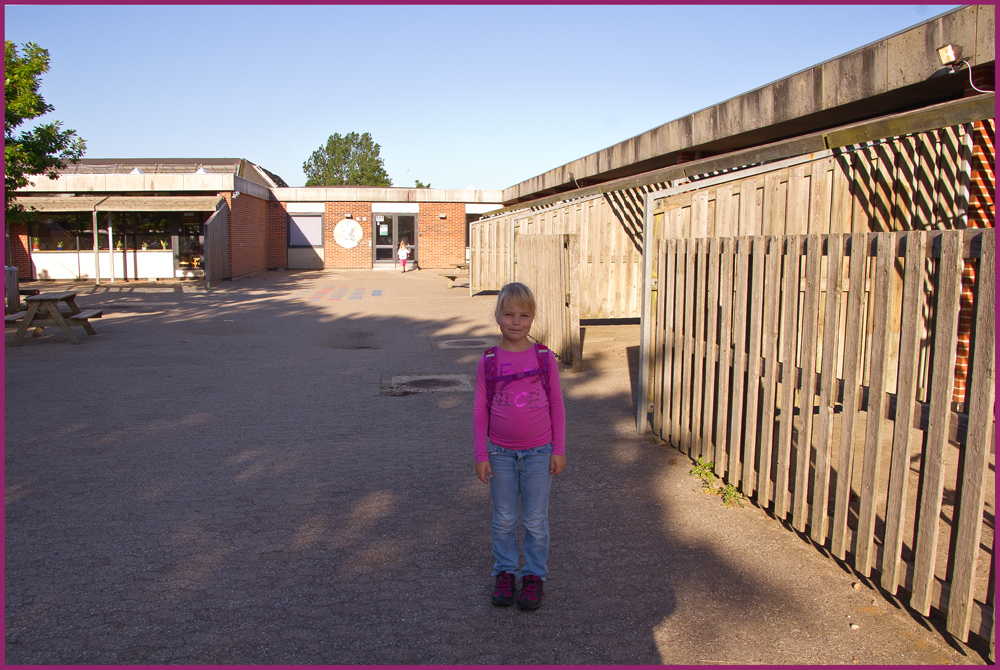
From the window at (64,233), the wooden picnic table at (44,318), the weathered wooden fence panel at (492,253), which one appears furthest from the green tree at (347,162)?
the wooden picnic table at (44,318)

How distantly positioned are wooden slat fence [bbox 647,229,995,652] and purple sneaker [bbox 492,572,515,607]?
59.9 inches

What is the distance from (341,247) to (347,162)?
59576mm

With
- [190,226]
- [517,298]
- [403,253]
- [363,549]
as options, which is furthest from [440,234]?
[517,298]

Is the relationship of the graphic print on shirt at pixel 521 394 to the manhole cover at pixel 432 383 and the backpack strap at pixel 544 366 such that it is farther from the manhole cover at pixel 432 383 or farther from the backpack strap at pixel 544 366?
the manhole cover at pixel 432 383

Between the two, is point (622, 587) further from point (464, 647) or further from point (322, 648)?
point (322, 648)

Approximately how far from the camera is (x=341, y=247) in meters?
33.2

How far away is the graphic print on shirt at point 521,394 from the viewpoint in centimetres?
330

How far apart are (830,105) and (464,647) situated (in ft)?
23.4

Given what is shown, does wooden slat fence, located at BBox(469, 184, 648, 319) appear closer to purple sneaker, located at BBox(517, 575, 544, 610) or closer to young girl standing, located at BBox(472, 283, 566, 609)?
young girl standing, located at BBox(472, 283, 566, 609)

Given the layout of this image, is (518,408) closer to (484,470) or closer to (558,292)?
(484,470)

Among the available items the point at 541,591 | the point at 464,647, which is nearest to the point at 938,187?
the point at 541,591

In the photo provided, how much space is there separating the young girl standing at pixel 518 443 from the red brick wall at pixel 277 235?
Result: 101 ft

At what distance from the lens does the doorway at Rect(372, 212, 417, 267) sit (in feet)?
110

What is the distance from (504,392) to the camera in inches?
131
